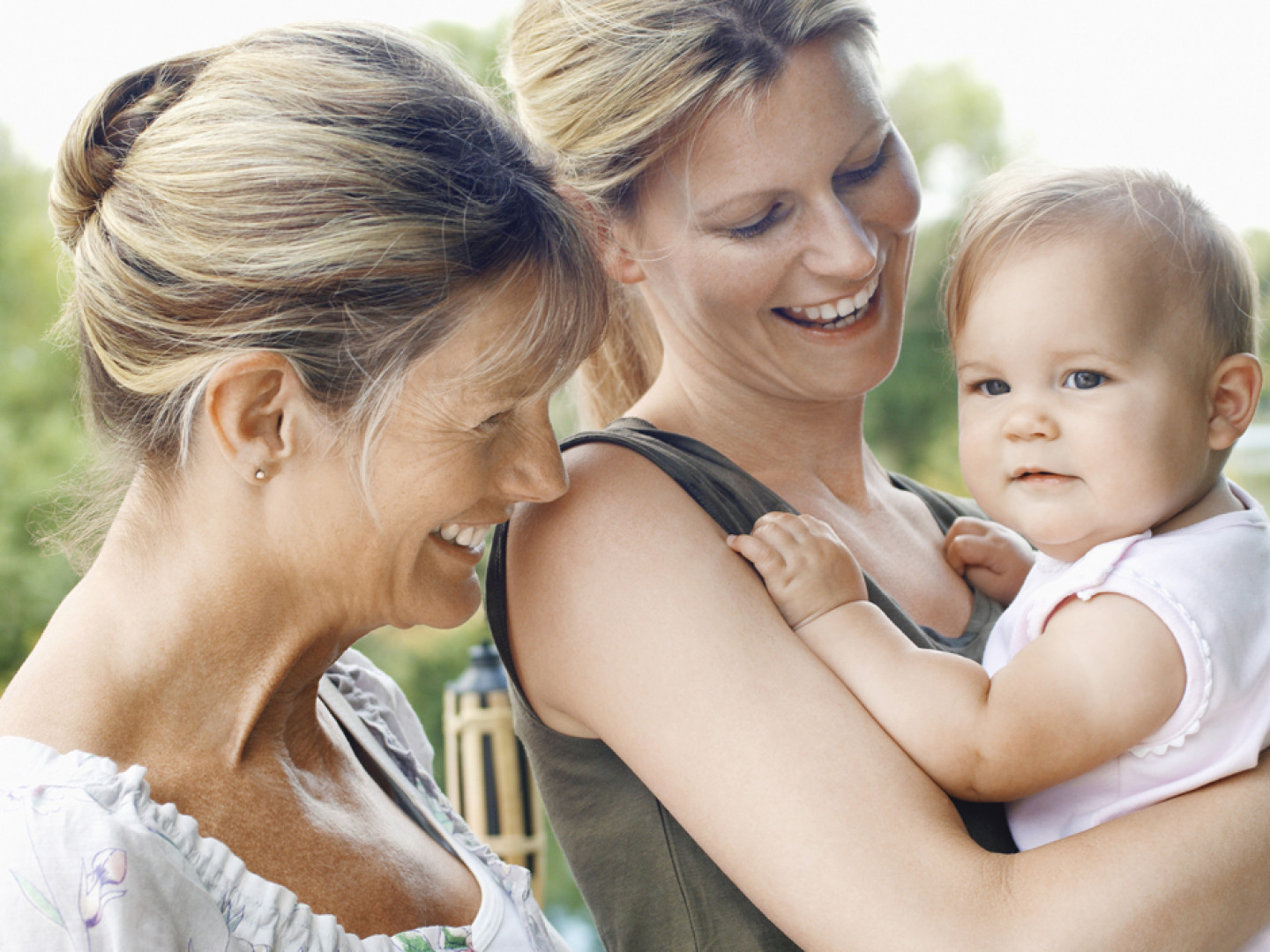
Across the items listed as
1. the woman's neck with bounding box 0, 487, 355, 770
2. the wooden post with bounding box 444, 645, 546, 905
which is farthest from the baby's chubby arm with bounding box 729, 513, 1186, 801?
the wooden post with bounding box 444, 645, 546, 905

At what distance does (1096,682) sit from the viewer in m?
1.18

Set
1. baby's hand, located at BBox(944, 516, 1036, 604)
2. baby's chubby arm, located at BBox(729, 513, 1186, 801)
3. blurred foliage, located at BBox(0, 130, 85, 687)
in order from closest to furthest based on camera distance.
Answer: baby's chubby arm, located at BBox(729, 513, 1186, 801), baby's hand, located at BBox(944, 516, 1036, 604), blurred foliage, located at BBox(0, 130, 85, 687)

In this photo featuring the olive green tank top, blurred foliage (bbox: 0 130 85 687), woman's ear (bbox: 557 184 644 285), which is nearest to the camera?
the olive green tank top

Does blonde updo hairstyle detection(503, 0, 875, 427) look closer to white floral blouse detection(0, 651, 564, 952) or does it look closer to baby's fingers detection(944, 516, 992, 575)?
baby's fingers detection(944, 516, 992, 575)

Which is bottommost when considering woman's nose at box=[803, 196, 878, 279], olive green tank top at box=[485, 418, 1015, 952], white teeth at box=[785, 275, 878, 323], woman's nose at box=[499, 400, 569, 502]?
olive green tank top at box=[485, 418, 1015, 952]

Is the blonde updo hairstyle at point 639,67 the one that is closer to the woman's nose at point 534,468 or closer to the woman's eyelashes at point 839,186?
the woman's eyelashes at point 839,186

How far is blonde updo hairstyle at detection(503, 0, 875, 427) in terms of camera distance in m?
1.44

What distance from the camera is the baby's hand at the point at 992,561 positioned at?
165 cm

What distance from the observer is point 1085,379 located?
1.32m

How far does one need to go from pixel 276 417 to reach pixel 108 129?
14.9 inches

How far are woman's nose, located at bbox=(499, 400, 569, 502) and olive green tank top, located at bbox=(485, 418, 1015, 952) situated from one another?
11 centimetres

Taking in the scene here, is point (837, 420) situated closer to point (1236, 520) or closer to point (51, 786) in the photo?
point (1236, 520)

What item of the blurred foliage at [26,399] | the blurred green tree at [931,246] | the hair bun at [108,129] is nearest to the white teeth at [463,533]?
the hair bun at [108,129]

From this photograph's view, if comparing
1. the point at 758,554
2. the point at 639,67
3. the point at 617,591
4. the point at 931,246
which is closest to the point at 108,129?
the point at 639,67
